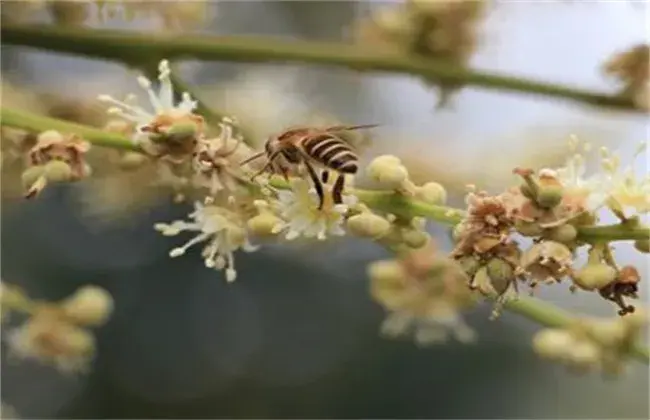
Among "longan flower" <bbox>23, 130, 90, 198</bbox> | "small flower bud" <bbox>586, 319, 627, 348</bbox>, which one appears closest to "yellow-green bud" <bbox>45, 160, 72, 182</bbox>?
"longan flower" <bbox>23, 130, 90, 198</bbox>

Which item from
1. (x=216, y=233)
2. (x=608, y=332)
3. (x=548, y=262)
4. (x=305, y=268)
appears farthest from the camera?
(x=305, y=268)

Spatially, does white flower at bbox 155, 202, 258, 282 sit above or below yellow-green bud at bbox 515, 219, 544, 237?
above

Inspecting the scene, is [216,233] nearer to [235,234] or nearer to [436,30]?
[235,234]

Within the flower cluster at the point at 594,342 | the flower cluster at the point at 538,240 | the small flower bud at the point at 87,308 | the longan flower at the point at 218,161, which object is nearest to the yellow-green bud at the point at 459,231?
the flower cluster at the point at 538,240

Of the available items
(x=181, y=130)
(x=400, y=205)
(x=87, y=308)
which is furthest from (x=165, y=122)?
(x=87, y=308)

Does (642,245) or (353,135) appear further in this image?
(353,135)

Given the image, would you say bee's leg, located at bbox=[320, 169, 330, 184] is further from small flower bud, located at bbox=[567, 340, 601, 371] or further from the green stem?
small flower bud, located at bbox=[567, 340, 601, 371]

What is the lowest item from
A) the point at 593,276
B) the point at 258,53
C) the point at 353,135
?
the point at 593,276

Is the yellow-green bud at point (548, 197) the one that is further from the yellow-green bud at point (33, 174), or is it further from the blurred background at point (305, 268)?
the yellow-green bud at point (33, 174)
